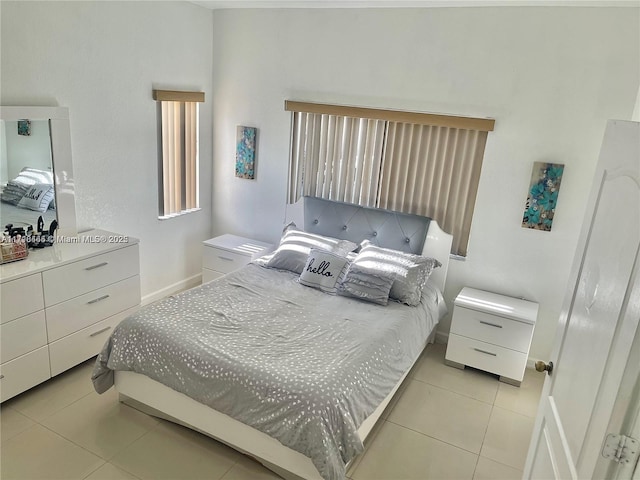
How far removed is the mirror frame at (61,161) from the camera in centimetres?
301

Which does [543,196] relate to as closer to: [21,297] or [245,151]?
[245,151]

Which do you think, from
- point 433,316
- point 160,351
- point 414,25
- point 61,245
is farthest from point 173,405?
point 414,25

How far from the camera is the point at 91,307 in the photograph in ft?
10.2

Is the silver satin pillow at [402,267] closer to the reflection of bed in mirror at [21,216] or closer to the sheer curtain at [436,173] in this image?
the sheer curtain at [436,173]

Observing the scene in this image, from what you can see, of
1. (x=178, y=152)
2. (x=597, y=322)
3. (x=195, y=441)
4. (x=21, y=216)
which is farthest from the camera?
(x=178, y=152)

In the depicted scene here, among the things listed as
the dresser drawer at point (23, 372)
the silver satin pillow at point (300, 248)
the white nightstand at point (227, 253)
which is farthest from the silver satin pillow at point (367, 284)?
the dresser drawer at point (23, 372)

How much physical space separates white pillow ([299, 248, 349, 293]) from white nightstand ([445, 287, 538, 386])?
853 millimetres

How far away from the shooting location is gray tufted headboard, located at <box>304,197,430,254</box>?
3658mm

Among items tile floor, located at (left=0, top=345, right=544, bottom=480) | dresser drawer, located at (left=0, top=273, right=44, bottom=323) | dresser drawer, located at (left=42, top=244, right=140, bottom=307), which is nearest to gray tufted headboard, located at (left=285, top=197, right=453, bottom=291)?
tile floor, located at (left=0, top=345, right=544, bottom=480)

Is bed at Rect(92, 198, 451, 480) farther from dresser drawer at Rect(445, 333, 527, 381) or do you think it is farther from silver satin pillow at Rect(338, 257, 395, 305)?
dresser drawer at Rect(445, 333, 527, 381)

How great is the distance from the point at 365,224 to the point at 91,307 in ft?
6.68

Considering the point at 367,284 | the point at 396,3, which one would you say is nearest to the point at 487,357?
the point at 367,284

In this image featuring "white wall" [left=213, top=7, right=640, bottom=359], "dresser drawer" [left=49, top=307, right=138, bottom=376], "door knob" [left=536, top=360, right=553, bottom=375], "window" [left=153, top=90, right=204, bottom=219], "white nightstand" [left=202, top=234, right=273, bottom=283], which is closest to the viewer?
"door knob" [left=536, top=360, right=553, bottom=375]

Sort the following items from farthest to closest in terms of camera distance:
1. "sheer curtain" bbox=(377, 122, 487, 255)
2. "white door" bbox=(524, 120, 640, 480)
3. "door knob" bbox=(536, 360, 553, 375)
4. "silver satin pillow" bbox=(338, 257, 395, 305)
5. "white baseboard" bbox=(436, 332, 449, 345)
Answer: "white baseboard" bbox=(436, 332, 449, 345) < "sheer curtain" bbox=(377, 122, 487, 255) < "silver satin pillow" bbox=(338, 257, 395, 305) < "door knob" bbox=(536, 360, 553, 375) < "white door" bbox=(524, 120, 640, 480)
